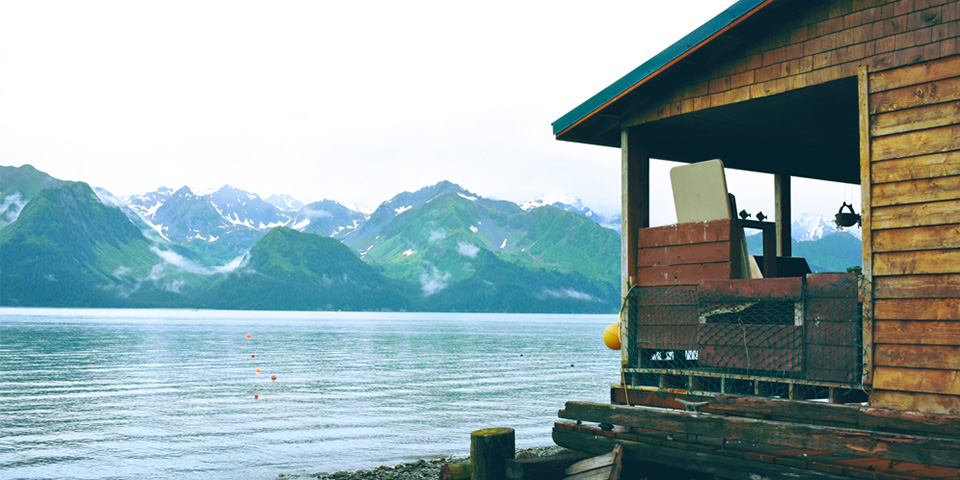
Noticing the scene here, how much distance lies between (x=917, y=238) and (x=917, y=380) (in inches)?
56.3

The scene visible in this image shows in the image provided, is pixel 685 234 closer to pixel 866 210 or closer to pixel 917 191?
pixel 866 210

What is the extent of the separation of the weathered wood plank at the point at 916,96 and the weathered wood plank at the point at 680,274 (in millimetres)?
2506

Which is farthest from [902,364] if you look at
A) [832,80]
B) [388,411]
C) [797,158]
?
[388,411]

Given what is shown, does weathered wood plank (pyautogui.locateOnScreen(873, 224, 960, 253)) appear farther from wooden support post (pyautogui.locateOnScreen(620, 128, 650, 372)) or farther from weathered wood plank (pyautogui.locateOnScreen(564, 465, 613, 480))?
weathered wood plank (pyautogui.locateOnScreen(564, 465, 613, 480))

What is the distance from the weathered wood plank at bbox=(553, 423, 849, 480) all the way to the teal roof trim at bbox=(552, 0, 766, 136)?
4485 mm

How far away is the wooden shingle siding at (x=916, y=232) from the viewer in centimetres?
789

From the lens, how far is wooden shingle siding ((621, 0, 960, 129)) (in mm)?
8242

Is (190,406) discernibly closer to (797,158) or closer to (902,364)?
(797,158)

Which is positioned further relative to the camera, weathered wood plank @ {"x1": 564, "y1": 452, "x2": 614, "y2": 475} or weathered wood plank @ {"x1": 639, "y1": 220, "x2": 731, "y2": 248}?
weathered wood plank @ {"x1": 639, "y1": 220, "x2": 731, "y2": 248}

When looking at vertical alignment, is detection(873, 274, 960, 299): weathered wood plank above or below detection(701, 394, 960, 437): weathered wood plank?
above

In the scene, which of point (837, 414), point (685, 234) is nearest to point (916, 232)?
point (837, 414)

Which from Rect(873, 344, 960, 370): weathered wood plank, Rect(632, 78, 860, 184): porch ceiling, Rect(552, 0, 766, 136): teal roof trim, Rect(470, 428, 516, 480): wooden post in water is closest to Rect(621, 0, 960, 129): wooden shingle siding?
Rect(632, 78, 860, 184): porch ceiling

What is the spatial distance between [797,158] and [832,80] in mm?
4742

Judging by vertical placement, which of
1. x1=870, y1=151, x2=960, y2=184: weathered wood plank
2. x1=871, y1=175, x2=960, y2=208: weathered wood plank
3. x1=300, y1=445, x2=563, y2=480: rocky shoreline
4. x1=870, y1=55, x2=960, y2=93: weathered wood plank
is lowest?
x1=300, y1=445, x2=563, y2=480: rocky shoreline
